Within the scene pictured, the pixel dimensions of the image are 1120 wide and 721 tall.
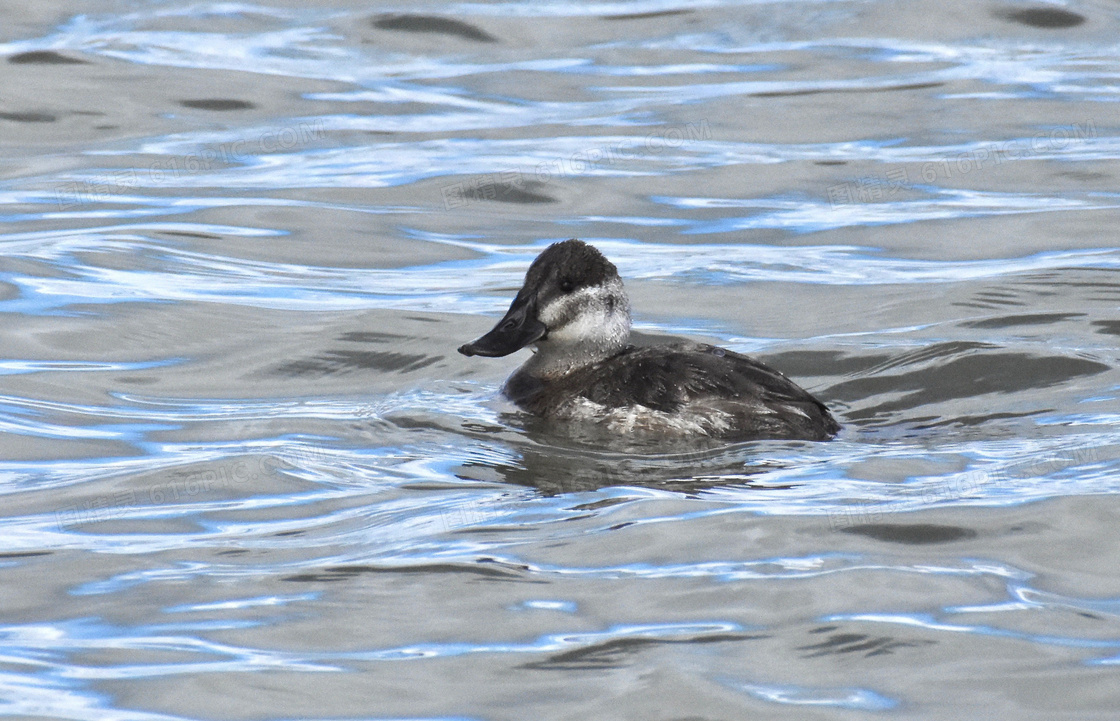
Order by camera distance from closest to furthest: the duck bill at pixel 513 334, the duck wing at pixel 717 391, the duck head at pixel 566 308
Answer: the duck wing at pixel 717 391
the duck bill at pixel 513 334
the duck head at pixel 566 308

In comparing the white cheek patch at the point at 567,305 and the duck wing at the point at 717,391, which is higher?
the white cheek patch at the point at 567,305

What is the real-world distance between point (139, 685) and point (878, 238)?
8178 millimetres

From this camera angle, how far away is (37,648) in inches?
207

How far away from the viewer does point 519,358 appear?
9820 mm

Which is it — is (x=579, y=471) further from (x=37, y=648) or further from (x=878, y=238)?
(x=878, y=238)

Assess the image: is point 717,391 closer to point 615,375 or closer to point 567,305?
point 615,375

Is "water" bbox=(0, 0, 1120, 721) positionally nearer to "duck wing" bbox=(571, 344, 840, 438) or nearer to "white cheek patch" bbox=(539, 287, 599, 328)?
"duck wing" bbox=(571, 344, 840, 438)

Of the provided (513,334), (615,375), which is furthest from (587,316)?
(615,375)

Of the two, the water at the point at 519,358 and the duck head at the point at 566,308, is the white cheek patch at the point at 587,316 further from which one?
the water at the point at 519,358

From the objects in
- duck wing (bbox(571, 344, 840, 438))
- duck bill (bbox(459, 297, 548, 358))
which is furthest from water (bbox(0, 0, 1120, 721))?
duck bill (bbox(459, 297, 548, 358))

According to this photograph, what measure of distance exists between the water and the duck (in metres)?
0.14

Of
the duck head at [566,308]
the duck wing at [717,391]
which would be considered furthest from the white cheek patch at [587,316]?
the duck wing at [717,391]

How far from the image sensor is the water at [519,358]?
5172 millimetres

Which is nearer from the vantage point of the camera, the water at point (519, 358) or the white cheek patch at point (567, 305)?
the water at point (519, 358)
